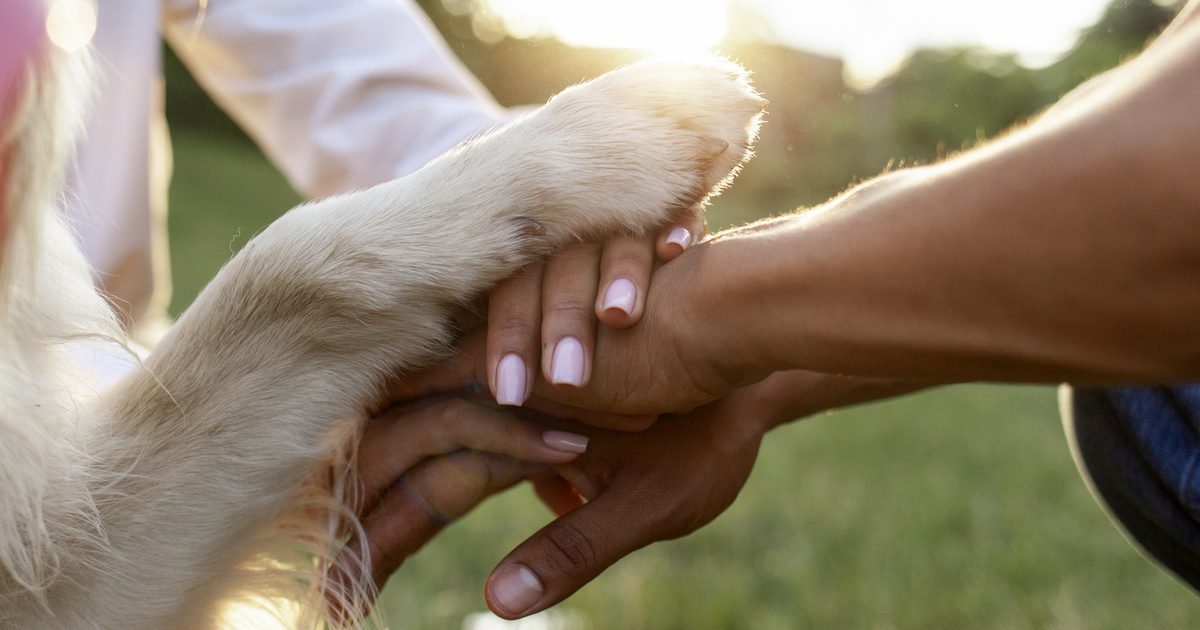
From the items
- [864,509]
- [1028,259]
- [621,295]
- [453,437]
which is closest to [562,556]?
[453,437]

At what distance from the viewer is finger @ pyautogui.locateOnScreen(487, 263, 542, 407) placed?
143 centimetres

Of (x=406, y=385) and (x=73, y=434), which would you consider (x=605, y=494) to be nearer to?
(x=406, y=385)

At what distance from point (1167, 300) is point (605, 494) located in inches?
36.5

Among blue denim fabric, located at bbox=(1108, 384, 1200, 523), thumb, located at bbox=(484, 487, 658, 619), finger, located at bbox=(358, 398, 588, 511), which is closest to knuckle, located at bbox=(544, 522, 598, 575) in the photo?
thumb, located at bbox=(484, 487, 658, 619)

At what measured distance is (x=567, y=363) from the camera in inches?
54.6

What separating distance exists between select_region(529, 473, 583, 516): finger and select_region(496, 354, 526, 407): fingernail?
48 centimetres

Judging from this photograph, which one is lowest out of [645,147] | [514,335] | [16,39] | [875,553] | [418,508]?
[875,553]

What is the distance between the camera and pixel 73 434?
153cm

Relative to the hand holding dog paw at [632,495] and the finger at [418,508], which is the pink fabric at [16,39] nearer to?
the finger at [418,508]

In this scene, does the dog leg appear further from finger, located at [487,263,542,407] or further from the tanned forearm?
the tanned forearm

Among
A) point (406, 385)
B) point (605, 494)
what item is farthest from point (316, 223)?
point (605, 494)

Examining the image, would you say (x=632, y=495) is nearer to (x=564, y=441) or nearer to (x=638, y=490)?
(x=638, y=490)

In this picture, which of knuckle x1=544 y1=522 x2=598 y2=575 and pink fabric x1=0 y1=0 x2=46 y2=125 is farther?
knuckle x1=544 y1=522 x2=598 y2=575

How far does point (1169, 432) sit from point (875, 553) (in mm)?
1847
